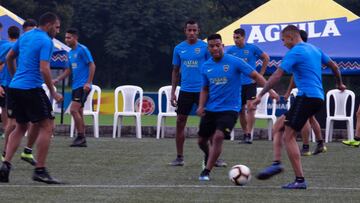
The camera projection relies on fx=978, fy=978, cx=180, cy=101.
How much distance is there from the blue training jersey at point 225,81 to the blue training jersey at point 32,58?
2.00 metres

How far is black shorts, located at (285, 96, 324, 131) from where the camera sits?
34.3ft

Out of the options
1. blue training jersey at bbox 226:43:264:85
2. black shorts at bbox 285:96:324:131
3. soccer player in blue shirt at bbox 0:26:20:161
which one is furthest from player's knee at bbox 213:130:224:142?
blue training jersey at bbox 226:43:264:85

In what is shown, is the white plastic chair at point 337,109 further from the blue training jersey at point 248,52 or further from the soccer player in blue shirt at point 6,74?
the soccer player in blue shirt at point 6,74

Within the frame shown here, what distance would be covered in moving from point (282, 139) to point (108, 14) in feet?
179

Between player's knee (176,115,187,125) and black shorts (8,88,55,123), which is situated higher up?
black shorts (8,88,55,123)

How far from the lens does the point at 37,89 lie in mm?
10844

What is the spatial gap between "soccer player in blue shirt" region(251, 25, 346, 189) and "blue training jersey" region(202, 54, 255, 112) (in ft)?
3.36

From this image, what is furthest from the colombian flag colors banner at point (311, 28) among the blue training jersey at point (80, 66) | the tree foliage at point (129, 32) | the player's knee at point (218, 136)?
the tree foliage at point (129, 32)

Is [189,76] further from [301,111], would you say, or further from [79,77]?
[79,77]

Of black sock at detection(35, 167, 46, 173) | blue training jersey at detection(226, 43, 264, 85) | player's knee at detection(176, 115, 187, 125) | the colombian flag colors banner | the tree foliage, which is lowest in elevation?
black sock at detection(35, 167, 46, 173)

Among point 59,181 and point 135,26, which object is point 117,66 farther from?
point 59,181

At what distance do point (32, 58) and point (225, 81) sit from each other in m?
2.29

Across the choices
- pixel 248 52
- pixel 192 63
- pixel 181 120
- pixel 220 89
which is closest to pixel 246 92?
pixel 248 52

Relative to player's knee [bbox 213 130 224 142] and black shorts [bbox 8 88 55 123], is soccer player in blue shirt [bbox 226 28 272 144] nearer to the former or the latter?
player's knee [bbox 213 130 224 142]
